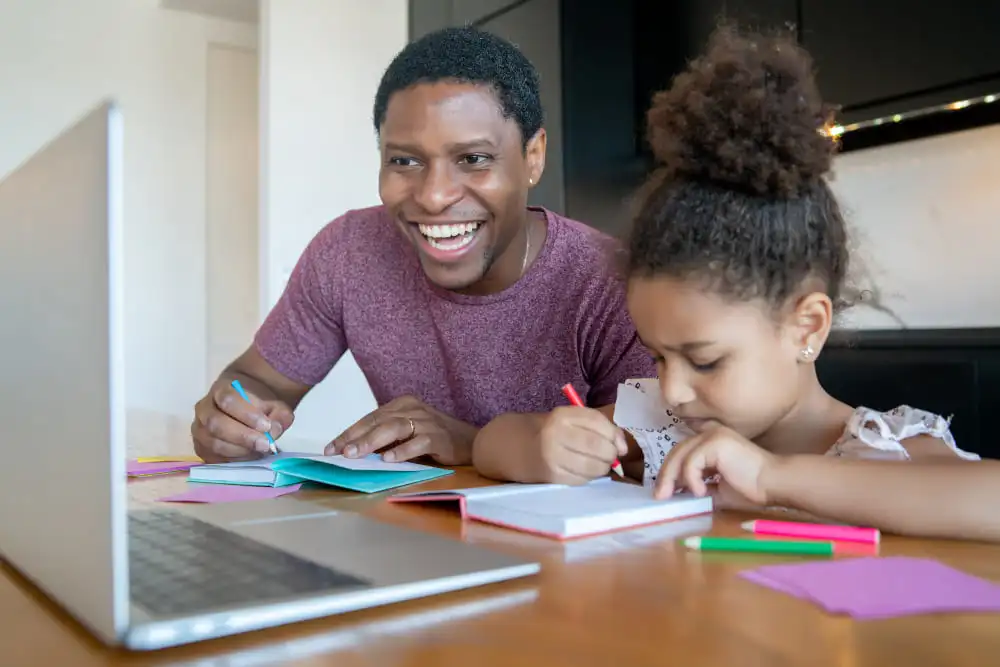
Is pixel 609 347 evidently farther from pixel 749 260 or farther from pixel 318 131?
pixel 318 131

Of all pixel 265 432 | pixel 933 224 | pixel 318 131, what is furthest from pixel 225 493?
pixel 318 131

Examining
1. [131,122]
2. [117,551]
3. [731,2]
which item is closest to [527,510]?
[117,551]

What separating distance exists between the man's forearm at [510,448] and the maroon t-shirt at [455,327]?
315 millimetres

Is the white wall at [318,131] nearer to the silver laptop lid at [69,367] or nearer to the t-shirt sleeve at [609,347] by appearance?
the t-shirt sleeve at [609,347]

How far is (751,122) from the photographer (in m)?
0.87

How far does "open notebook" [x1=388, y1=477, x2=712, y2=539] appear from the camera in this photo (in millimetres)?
689

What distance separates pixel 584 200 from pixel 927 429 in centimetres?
210

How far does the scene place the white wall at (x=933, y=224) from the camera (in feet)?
A: 7.07

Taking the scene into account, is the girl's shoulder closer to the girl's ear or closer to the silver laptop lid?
Result: the girl's ear

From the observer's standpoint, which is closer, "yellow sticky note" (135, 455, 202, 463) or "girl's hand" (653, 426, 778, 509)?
"girl's hand" (653, 426, 778, 509)

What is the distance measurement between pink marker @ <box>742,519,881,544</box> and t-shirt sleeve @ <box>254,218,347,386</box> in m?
0.98

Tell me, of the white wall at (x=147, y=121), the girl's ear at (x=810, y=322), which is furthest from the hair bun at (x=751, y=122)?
the white wall at (x=147, y=121)

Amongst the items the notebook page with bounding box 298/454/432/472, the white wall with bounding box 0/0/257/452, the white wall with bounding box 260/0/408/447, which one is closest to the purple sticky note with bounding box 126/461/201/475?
the notebook page with bounding box 298/454/432/472

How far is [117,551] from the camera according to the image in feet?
1.27
